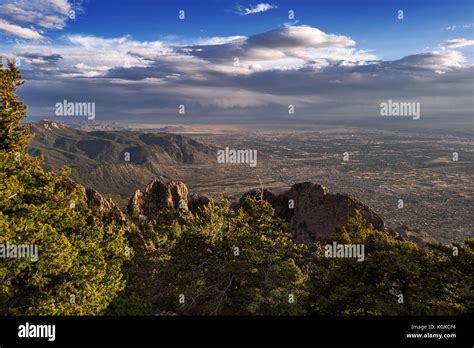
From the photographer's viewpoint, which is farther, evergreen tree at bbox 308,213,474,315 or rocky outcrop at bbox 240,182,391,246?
rocky outcrop at bbox 240,182,391,246

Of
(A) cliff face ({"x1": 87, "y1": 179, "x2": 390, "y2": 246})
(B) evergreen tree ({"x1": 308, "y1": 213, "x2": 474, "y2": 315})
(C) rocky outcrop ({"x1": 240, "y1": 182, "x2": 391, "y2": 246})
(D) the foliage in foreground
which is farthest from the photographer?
(C) rocky outcrop ({"x1": 240, "y1": 182, "x2": 391, "y2": 246})

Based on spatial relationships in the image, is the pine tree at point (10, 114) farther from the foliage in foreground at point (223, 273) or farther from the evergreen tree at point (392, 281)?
the evergreen tree at point (392, 281)

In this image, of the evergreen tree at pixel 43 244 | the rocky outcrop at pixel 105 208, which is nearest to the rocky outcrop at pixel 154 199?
the rocky outcrop at pixel 105 208

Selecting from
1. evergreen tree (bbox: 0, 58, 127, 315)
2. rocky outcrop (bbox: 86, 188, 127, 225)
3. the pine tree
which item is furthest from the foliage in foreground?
rocky outcrop (bbox: 86, 188, 127, 225)

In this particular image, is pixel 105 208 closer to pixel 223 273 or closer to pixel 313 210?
pixel 313 210

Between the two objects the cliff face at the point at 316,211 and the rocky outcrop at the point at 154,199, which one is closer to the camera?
the cliff face at the point at 316,211

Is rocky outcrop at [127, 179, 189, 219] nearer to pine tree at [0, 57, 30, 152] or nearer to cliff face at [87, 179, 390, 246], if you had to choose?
cliff face at [87, 179, 390, 246]

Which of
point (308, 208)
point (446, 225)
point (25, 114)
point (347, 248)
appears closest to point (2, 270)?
point (25, 114)

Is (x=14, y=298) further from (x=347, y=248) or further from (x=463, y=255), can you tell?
(x=463, y=255)
